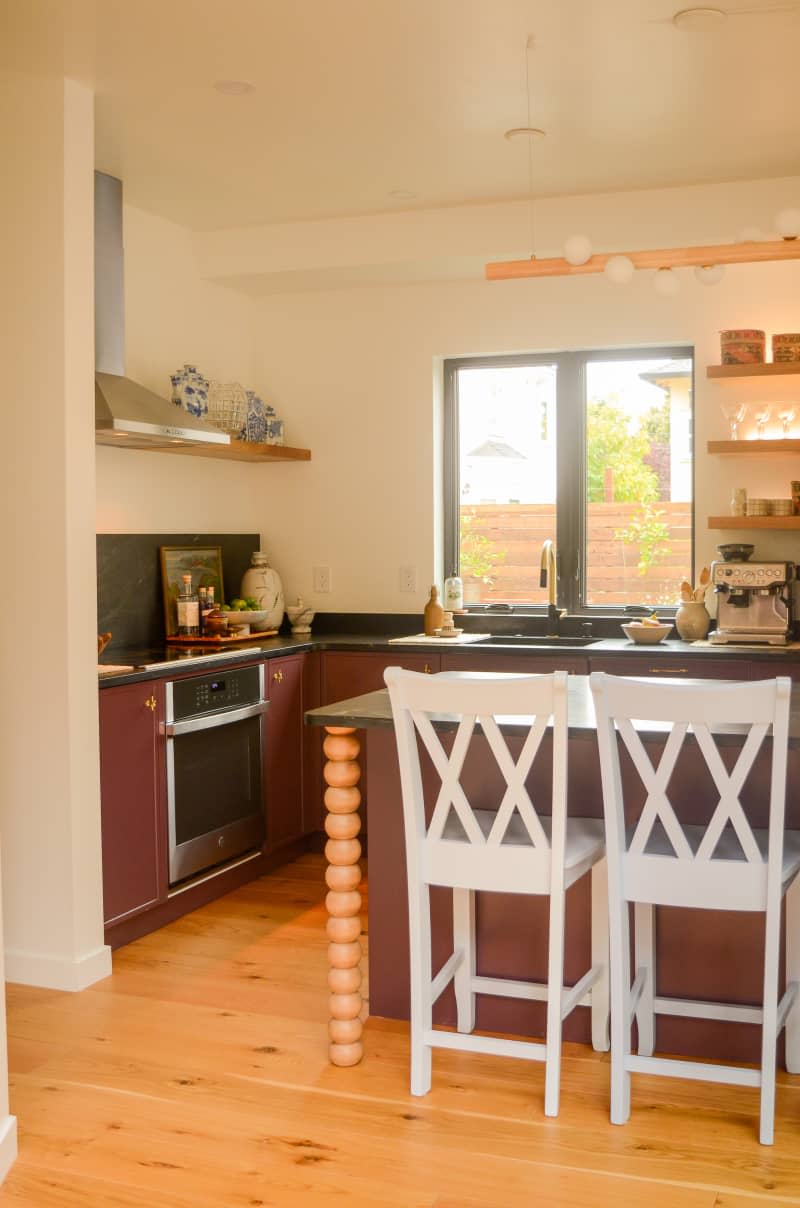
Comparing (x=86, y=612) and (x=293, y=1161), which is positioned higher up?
(x=86, y=612)

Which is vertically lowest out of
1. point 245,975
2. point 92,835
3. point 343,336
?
point 245,975

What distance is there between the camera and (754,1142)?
262 cm

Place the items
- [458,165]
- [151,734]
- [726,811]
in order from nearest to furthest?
1. [726,811]
2. [151,734]
3. [458,165]

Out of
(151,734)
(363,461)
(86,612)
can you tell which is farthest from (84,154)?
(363,461)

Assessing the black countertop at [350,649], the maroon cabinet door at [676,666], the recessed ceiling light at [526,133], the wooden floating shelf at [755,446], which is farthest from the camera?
the wooden floating shelf at [755,446]

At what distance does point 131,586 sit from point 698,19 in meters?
2.87

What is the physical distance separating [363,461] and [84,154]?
2.27 meters

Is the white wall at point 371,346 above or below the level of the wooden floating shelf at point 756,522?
above

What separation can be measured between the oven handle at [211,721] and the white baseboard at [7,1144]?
1616 mm

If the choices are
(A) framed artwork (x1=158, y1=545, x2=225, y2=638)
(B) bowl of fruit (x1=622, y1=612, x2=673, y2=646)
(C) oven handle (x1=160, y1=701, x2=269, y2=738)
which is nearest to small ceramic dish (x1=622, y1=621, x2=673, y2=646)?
(B) bowl of fruit (x1=622, y1=612, x2=673, y2=646)

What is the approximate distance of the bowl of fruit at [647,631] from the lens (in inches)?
189

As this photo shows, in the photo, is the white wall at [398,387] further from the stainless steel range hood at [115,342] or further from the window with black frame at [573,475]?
the stainless steel range hood at [115,342]

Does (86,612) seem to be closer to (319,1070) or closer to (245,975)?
(245,975)

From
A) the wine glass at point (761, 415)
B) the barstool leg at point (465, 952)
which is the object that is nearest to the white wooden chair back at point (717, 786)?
the barstool leg at point (465, 952)
